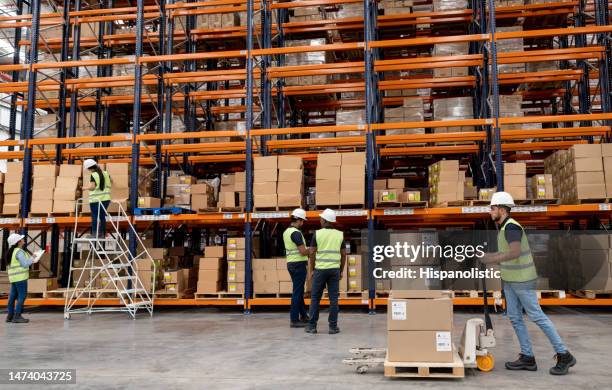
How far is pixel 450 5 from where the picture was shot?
516 inches

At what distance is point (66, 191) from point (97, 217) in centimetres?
156

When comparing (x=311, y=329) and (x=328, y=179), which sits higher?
(x=328, y=179)

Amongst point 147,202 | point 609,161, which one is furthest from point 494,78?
point 147,202

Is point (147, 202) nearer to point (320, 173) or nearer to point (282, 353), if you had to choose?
point (320, 173)

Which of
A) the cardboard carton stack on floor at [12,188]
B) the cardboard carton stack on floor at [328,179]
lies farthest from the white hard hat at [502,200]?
the cardboard carton stack on floor at [12,188]

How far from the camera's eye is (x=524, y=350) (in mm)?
5340

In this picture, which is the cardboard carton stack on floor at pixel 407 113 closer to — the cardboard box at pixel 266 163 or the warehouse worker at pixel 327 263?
the cardboard box at pixel 266 163

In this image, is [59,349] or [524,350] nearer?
[524,350]

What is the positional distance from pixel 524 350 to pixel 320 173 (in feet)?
18.9

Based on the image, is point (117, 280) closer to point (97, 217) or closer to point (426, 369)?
point (97, 217)

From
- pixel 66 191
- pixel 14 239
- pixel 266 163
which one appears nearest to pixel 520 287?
pixel 266 163

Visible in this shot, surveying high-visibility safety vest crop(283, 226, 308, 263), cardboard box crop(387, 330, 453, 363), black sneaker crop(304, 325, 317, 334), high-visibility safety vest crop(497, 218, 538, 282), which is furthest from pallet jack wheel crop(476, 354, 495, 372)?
high-visibility safety vest crop(283, 226, 308, 263)

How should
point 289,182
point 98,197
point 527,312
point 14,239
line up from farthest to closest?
point 289,182
point 98,197
point 14,239
point 527,312

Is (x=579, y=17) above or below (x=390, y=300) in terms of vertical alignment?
above
